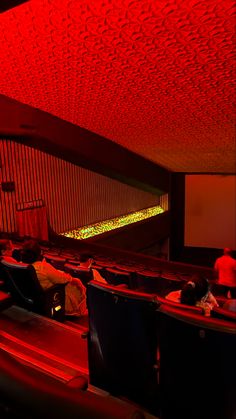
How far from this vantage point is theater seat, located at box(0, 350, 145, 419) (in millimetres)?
890

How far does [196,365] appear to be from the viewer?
5.12 ft

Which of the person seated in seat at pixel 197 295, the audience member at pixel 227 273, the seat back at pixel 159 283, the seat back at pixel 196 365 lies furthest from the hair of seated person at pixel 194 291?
the audience member at pixel 227 273

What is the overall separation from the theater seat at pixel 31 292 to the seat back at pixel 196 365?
156cm

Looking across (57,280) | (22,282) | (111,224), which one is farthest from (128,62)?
(111,224)

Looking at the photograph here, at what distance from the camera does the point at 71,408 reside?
0.90m

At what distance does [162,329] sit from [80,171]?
8442 mm

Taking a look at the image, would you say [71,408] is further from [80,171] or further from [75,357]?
[80,171]

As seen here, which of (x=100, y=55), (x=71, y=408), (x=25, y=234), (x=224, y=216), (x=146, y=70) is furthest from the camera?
(x=224, y=216)

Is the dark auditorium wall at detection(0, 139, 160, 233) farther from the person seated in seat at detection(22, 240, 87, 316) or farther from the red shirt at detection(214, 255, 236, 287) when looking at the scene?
the red shirt at detection(214, 255, 236, 287)

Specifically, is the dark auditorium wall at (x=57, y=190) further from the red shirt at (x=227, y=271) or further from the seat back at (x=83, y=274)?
the red shirt at (x=227, y=271)

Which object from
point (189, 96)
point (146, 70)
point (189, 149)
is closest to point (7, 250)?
point (146, 70)

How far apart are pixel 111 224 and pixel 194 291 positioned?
28.4ft

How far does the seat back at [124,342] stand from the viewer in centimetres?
179

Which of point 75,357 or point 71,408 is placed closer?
point 71,408
